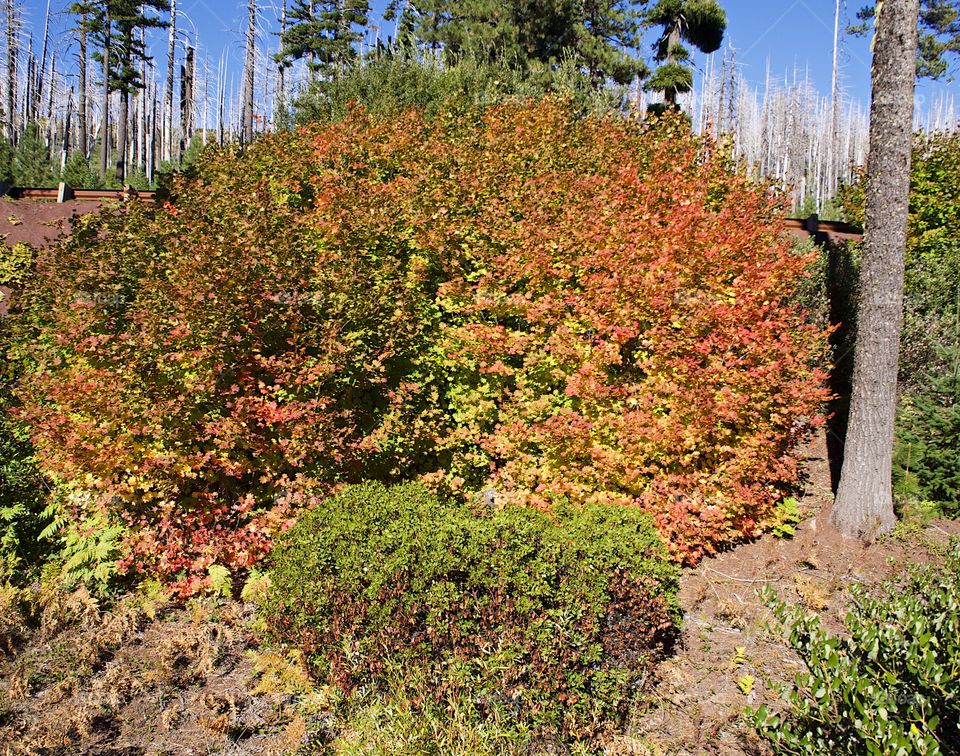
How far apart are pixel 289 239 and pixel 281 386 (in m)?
1.27

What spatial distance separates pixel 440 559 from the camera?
3.87 metres

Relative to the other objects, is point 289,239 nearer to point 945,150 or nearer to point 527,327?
point 527,327

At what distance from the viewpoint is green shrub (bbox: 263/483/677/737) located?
3.80m

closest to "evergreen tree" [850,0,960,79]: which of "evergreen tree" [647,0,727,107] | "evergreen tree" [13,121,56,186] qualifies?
"evergreen tree" [647,0,727,107]

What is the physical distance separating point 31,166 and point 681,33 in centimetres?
2400

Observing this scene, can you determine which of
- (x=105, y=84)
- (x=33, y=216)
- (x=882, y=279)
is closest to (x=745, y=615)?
(x=882, y=279)

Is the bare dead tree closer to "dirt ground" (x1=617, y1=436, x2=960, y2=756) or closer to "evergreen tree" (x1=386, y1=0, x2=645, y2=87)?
"evergreen tree" (x1=386, y1=0, x2=645, y2=87)

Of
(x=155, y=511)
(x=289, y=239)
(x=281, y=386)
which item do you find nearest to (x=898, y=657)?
(x=281, y=386)

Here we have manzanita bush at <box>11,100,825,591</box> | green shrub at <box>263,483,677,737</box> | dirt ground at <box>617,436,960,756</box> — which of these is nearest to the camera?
green shrub at <box>263,483,677,737</box>

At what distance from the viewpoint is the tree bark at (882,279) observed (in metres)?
6.20

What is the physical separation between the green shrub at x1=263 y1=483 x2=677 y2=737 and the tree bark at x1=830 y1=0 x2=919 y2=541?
3.41m

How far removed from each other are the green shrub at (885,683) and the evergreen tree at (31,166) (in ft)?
94.8

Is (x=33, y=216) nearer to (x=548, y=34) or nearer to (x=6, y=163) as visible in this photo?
(x=548, y=34)

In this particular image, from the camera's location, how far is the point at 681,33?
1920 cm
